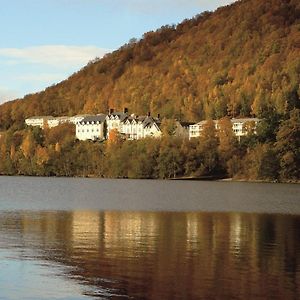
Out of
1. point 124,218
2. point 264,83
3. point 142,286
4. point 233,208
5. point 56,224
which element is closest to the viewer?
point 142,286

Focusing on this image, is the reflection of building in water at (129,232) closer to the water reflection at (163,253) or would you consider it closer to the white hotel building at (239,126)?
the water reflection at (163,253)

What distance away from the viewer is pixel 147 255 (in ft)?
95.6

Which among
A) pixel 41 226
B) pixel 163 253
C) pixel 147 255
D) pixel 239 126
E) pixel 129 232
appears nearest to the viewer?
pixel 147 255

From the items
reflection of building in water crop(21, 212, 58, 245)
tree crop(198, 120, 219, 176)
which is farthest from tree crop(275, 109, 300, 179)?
reflection of building in water crop(21, 212, 58, 245)

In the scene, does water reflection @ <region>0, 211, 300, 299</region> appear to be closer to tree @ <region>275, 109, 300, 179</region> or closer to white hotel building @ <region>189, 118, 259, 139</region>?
tree @ <region>275, 109, 300, 179</region>

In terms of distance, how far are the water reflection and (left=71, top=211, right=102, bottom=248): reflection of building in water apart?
4 cm

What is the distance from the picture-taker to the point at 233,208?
196ft

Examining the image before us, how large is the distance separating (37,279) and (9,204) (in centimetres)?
3682

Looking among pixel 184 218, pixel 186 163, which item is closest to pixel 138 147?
pixel 186 163

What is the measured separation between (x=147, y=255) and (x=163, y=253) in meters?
Result: 0.88

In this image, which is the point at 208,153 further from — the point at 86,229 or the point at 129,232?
the point at 129,232

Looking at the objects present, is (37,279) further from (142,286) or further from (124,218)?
(124,218)

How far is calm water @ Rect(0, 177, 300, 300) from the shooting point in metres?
22.5

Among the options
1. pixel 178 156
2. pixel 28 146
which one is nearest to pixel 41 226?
pixel 178 156
